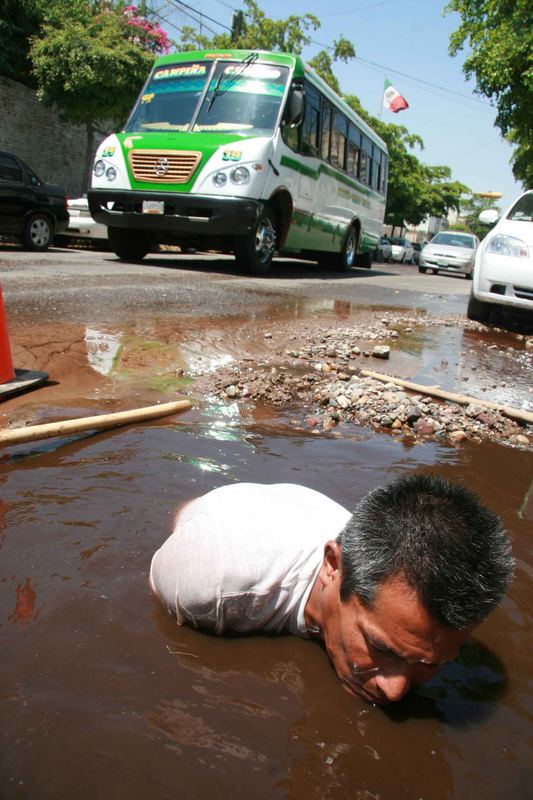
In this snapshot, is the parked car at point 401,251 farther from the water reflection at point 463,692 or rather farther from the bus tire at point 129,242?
the water reflection at point 463,692

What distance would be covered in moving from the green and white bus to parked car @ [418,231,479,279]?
36.3 ft

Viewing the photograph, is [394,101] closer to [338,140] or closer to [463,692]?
[338,140]

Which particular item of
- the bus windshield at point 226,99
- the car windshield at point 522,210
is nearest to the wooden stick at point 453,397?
the car windshield at point 522,210

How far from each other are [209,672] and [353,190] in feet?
42.1

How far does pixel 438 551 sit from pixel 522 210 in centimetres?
706

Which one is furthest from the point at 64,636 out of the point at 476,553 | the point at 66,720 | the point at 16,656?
the point at 476,553

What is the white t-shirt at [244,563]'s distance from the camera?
1.61 meters

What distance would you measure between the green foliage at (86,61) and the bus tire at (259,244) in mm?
10706

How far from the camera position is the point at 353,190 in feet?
43.8

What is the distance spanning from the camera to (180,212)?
8.52 m

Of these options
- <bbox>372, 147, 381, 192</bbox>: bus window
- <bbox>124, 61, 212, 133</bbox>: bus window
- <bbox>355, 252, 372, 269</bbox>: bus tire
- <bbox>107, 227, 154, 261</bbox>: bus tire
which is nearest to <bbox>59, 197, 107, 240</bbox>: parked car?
<bbox>107, 227, 154, 261</bbox>: bus tire

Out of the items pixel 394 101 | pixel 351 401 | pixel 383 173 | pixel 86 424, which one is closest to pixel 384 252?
pixel 394 101

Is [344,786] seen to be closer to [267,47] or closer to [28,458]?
[28,458]

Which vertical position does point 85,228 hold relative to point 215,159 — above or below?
below
